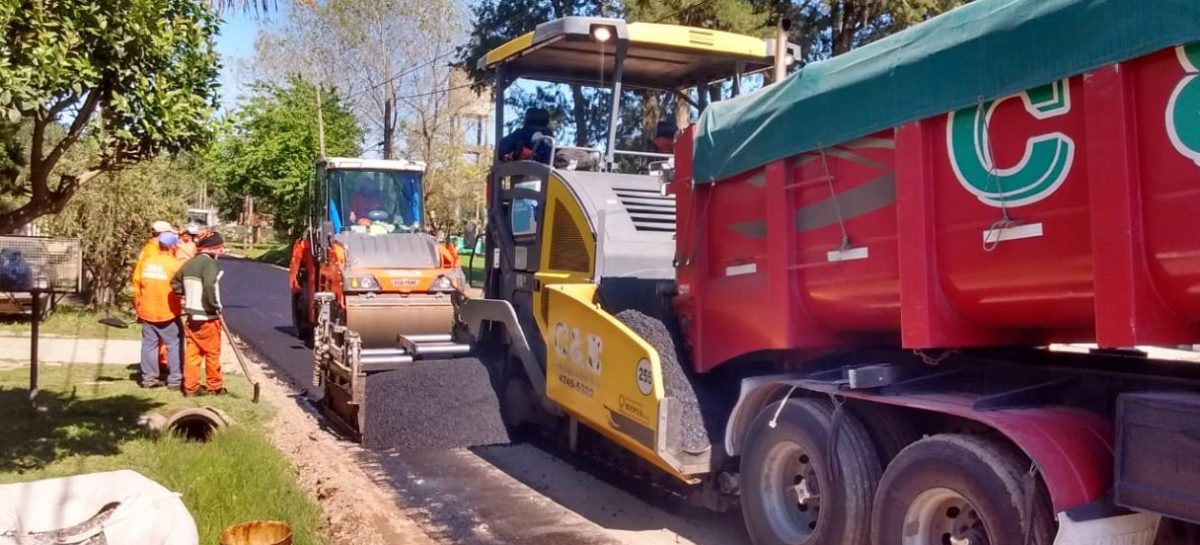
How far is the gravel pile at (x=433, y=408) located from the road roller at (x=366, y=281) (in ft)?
0.57

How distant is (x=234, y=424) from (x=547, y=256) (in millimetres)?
2826

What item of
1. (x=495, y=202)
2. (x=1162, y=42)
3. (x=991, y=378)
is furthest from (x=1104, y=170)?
(x=495, y=202)

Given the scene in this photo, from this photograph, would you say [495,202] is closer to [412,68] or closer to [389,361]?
[389,361]

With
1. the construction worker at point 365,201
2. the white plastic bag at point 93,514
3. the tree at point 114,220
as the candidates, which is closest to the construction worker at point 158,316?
the construction worker at point 365,201

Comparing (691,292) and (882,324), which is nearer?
(882,324)

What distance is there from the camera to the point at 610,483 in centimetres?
708

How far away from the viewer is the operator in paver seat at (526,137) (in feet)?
26.8

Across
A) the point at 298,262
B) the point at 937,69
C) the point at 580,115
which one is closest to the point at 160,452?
the point at 580,115

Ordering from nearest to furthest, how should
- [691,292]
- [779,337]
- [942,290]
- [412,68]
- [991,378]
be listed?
[942,290], [991,378], [779,337], [691,292], [412,68]

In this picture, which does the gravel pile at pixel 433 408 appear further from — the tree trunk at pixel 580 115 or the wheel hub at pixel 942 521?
the wheel hub at pixel 942 521

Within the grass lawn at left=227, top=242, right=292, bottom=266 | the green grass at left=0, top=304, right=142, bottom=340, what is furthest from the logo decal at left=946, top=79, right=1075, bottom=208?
the grass lawn at left=227, top=242, right=292, bottom=266

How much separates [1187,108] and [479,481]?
5168 mm

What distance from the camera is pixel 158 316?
33.7ft

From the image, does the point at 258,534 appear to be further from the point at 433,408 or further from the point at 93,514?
the point at 433,408
